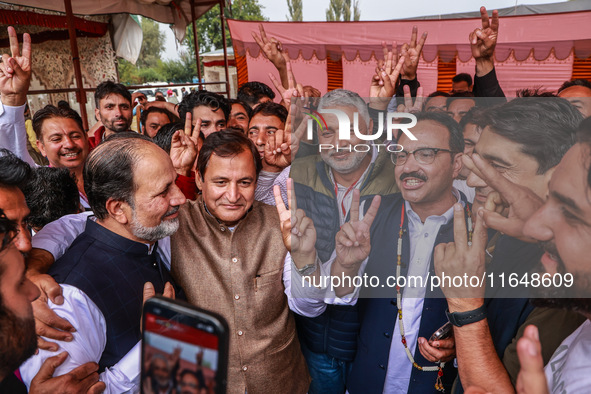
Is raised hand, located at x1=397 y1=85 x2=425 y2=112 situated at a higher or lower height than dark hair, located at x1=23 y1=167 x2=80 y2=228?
higher

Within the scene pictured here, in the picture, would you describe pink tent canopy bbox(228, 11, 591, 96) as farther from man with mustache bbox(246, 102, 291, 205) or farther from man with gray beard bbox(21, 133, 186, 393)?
man with gray beard bbox(21, 133, 186, 393)

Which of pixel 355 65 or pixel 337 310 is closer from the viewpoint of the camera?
pixel 337 310

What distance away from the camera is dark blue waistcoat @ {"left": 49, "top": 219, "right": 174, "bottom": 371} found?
119 centimetres

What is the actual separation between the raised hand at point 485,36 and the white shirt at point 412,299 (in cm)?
130

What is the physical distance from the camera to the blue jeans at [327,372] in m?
1.71

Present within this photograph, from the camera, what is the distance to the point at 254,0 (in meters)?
27.4

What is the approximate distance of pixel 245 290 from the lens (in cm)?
149

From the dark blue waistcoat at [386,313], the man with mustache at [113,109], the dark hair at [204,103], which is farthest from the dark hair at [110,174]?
the man with mustache at [113,109]

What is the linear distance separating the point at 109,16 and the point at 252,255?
21.8 ft

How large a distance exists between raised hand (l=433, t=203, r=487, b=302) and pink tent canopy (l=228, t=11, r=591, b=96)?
5245mm

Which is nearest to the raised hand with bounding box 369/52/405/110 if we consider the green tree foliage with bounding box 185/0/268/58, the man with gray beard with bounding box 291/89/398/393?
the man with gray beard with bounding box 291/89/398/393

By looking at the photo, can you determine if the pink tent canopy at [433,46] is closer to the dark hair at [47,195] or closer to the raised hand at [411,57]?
the raised hand at [411,57]

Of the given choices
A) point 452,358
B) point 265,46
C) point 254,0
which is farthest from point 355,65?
point 254,0

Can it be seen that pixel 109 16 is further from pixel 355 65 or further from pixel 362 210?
pixel 362 210
